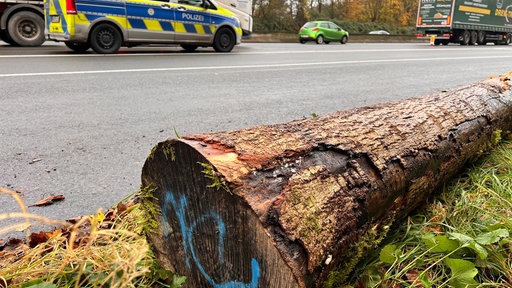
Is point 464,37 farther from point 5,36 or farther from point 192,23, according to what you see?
point 5,36

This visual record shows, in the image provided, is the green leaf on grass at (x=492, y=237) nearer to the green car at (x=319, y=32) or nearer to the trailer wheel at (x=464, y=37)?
the green car at (x=319, y=32)

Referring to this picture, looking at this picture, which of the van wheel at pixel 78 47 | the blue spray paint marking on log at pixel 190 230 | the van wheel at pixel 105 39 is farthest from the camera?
the van wheel at pixel 78 47

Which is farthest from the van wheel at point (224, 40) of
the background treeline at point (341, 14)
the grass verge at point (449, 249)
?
the background treeline at point (341, 14)

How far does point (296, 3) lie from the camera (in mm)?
36250

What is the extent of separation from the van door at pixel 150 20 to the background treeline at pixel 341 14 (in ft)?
64.9

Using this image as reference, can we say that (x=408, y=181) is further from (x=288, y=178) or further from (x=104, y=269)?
(x=104, y=269)

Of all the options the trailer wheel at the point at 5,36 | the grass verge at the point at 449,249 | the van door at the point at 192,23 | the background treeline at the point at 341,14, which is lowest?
the grass verge at the point at 449,249

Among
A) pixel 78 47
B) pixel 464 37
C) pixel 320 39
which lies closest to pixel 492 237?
pixel 78 47

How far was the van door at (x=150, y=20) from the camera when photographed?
10.4 metres

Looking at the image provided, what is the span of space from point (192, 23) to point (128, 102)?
656cm

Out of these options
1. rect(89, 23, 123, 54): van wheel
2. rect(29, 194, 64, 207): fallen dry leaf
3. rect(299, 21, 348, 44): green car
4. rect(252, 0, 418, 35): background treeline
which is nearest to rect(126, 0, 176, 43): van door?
rect(89, 23, 123, 54): van wheel

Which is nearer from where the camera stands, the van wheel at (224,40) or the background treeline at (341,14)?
the van wheel at (224,40)

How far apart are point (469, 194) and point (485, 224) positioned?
36 cm

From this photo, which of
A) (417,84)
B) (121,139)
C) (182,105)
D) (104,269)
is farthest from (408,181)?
(417,84)
